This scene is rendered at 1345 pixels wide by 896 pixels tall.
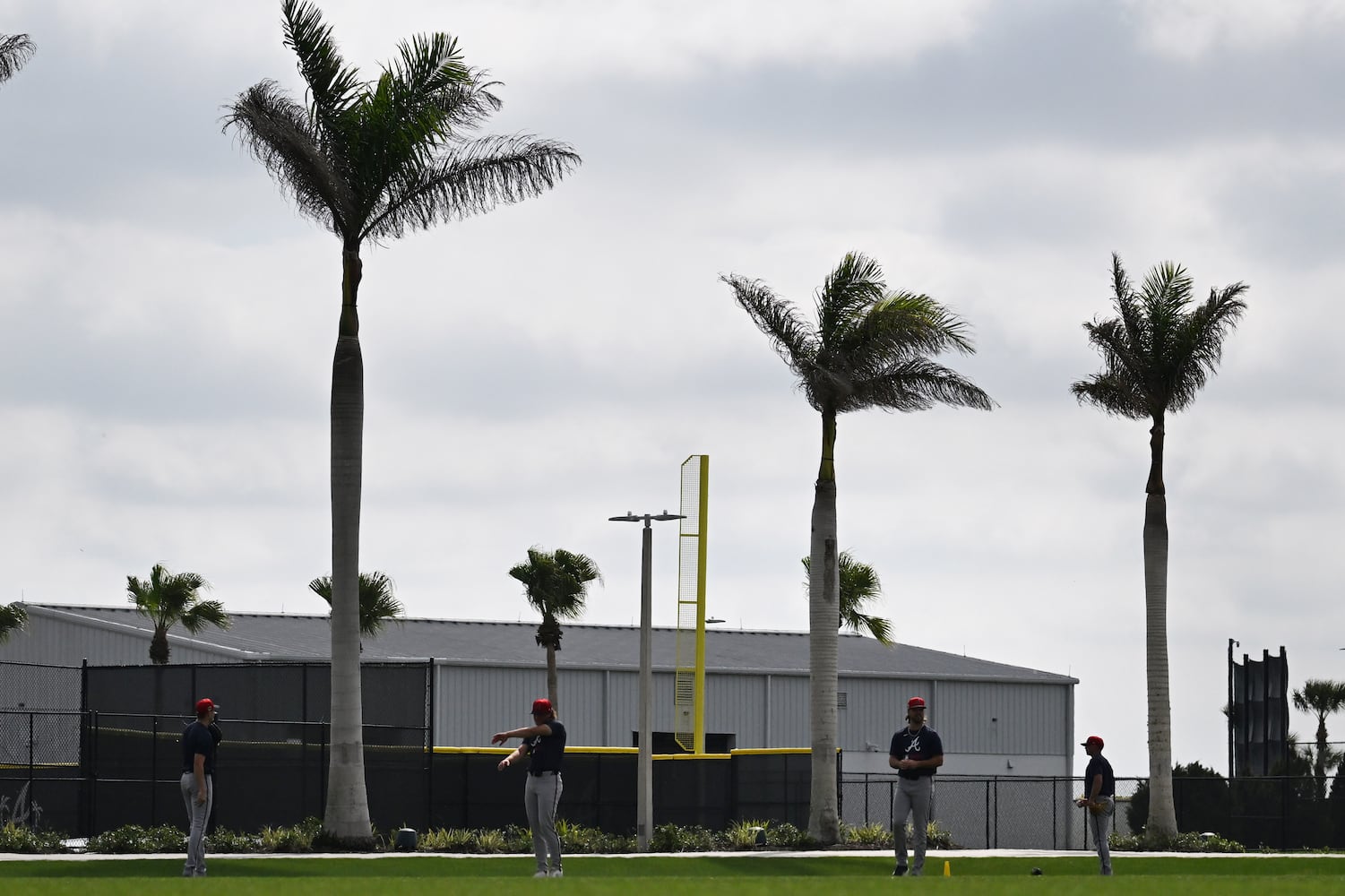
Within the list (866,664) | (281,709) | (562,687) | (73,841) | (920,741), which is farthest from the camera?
(866,664)

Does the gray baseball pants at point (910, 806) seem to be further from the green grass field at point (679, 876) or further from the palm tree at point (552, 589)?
the palm tree at point (552, 589)

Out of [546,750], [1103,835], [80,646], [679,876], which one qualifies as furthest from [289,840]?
[80,646]

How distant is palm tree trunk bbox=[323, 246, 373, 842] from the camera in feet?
89.2

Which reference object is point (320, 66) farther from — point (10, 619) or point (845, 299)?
point (10, 619)

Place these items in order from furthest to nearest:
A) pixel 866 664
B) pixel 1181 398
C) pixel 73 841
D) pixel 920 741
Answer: pixel 866 664 → pixel 1181 398 → pixel 73 841 → pixel 920 741

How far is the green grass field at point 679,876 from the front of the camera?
15852mm

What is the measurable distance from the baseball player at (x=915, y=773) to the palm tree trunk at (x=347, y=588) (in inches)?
358

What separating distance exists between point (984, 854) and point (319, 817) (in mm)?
10162

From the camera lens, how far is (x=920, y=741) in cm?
2061

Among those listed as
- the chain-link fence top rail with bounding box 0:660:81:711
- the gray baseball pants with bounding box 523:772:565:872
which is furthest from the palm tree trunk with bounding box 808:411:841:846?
the chain-link fence top rail with bounding box 0:660:81:711

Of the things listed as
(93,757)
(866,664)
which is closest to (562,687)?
(866,664)

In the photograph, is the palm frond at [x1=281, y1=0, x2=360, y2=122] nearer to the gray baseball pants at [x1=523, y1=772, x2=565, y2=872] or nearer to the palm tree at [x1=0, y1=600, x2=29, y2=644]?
the gray baseball pants at [x1=523, y1=772, x2=565, y2=872]

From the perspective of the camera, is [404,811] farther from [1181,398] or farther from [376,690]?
[1181,398]

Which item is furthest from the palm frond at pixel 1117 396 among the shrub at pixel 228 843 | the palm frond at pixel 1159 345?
the shrub at pixel 228 843
